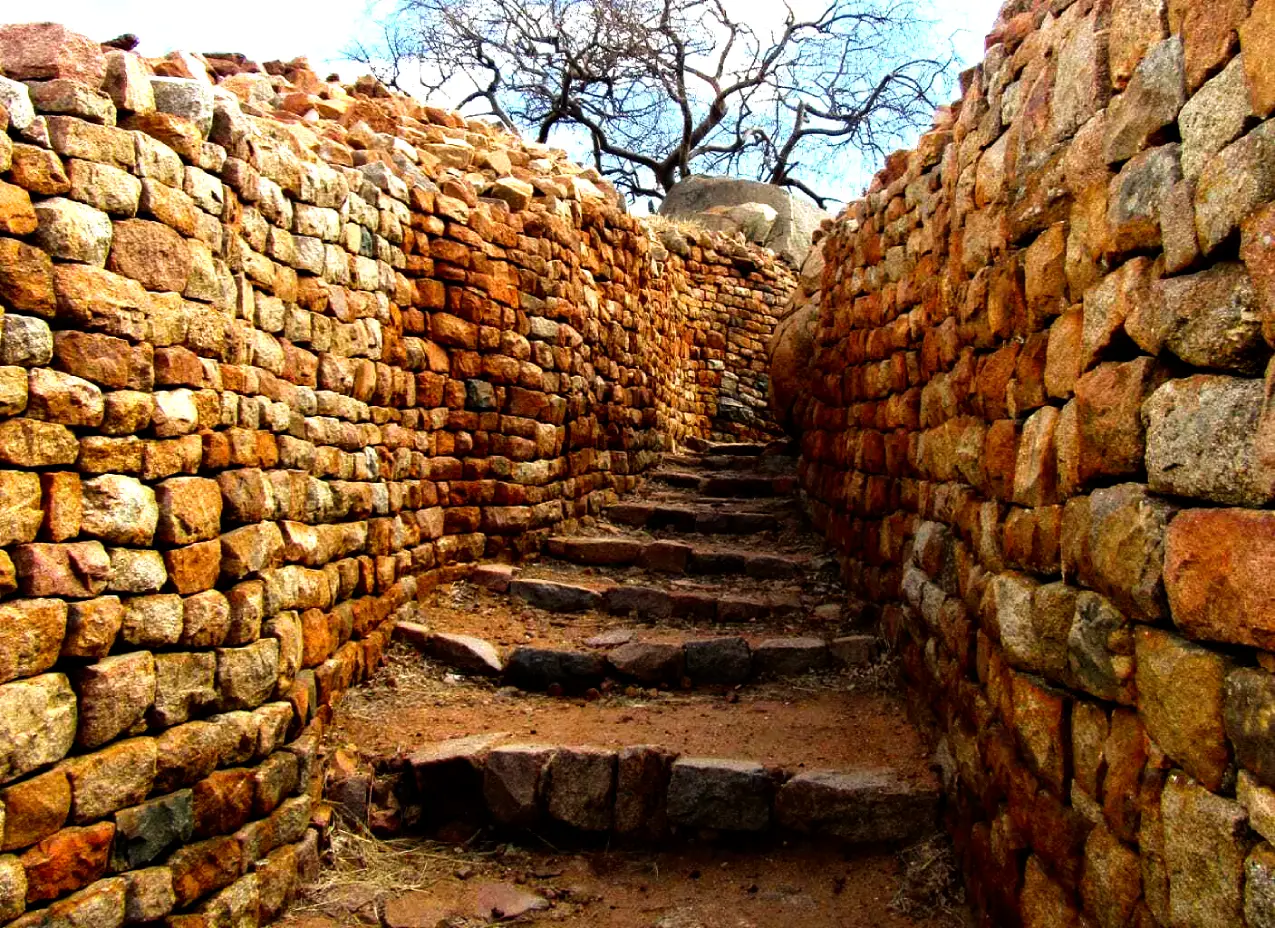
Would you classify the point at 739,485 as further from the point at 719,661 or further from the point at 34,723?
the point at 34,723

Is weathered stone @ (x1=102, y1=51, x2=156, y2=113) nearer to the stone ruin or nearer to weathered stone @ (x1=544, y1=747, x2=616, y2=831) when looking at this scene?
the stone ruin

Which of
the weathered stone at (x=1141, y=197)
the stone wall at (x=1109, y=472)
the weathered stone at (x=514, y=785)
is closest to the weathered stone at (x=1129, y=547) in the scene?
the stone wall at (x=1109, y=472)

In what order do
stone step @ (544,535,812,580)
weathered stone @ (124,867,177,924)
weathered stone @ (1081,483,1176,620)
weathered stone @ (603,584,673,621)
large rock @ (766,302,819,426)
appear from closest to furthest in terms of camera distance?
weathered stone @ (1081,483,1176,620)
weathered stone @ (124,867,177,924)
weathered stone @ (603,584,673,621)
stone step @ (544,535,812,580)
large rock @ (766,302,819,426)

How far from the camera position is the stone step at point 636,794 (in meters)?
3.68

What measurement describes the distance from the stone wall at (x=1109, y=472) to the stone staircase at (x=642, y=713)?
48 centimetres

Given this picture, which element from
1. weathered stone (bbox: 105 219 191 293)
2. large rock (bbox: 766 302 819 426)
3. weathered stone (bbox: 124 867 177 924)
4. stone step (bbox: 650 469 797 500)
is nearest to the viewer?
weathered stone (bbox: 124 867 177 924)

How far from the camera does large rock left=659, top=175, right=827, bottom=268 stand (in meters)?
14.0

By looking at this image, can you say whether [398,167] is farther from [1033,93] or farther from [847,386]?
[1033,93]

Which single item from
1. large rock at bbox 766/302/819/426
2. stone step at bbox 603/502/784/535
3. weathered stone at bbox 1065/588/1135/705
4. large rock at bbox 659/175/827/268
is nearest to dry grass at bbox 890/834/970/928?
weathered stone at bbox 1065/588/1135/705

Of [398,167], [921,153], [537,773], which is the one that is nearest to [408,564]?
[537,773]

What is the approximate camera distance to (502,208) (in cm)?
621

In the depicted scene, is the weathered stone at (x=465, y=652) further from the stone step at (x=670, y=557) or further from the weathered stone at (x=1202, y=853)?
the weathered stone at (x=1202, y=853)

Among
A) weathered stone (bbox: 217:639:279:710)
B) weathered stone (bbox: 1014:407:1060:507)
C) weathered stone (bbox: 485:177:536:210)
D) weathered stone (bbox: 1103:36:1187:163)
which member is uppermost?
weathered stone (bbox: 485:177:536:210)

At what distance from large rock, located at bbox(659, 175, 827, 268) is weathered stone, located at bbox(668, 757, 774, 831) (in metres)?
10.5
